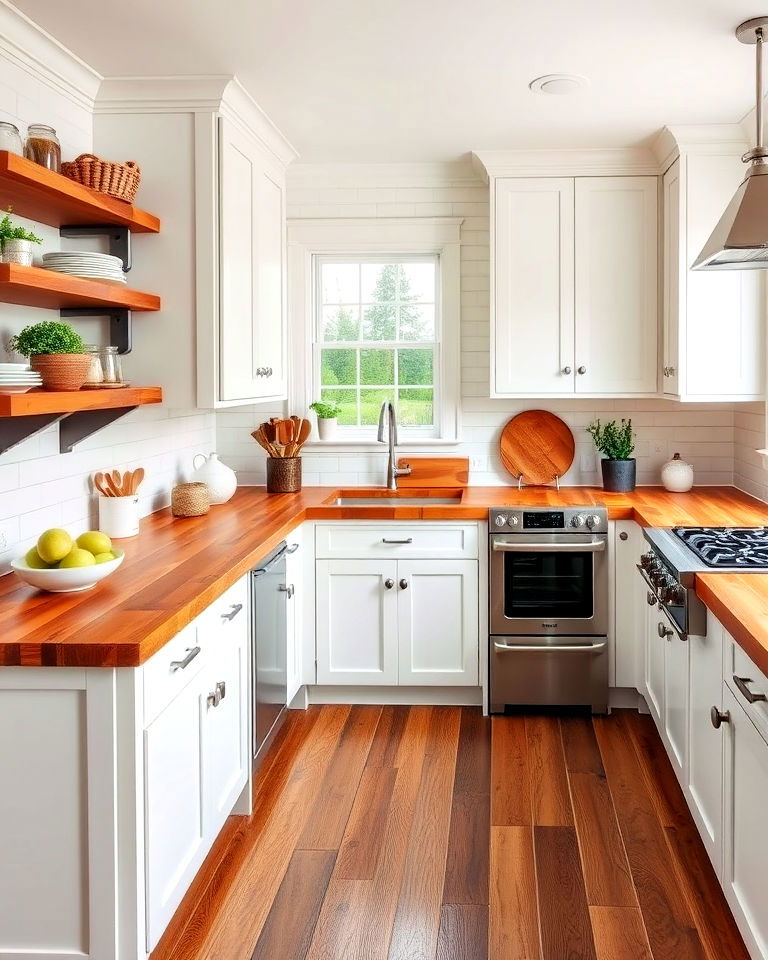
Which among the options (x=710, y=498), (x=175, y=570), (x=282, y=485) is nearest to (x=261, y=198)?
(x=282, y=485)

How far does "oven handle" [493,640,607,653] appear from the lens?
4168 mm


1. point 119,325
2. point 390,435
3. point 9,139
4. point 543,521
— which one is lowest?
point 543,521

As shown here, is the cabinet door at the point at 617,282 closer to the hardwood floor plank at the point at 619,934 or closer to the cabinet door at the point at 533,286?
the cabinet door at the point at 533,286

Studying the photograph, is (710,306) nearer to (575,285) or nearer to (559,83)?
(575,285)

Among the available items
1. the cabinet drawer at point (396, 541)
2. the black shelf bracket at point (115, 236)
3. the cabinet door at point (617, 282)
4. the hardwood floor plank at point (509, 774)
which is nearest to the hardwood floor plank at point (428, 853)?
the hardwood floor plank at point (509, 774)

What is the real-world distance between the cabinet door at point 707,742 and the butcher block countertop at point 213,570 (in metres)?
0.17

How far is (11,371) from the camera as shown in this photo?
242cm

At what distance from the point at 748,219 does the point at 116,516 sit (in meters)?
2.35

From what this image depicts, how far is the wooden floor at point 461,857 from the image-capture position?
250 cm

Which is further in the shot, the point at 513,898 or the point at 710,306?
the point at 710,306

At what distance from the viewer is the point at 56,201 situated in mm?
2842

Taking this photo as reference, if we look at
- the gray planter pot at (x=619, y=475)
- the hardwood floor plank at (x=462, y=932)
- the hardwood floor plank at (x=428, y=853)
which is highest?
the gray planter pot at (x=619, y=475)

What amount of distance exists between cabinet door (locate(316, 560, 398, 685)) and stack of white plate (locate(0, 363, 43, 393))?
2.02m

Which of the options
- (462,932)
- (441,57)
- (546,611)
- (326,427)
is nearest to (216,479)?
(326,427)
